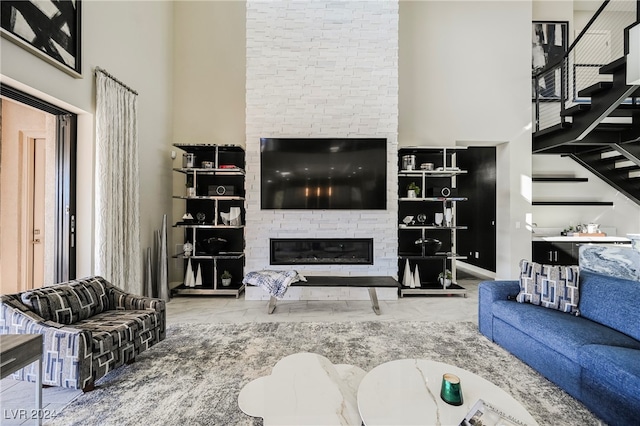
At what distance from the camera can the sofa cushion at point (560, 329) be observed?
1.98m

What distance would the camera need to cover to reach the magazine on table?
125 centimetres

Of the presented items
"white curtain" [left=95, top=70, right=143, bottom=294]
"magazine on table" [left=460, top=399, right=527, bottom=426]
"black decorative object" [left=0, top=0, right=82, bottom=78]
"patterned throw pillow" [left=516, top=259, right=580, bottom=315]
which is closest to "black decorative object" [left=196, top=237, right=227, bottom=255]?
"white curtain" [left=95, top=70, right=143, bottom=294]

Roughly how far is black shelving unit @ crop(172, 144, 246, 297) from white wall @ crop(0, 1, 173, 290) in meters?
0.44

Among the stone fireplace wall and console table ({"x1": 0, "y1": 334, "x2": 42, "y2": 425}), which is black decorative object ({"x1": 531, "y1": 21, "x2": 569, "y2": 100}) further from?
console table ({"x1": 0, "y1": 334, "x2": 42, "y2": 425})

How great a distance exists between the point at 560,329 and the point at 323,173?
316 cm

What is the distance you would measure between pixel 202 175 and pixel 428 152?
11.9 feet

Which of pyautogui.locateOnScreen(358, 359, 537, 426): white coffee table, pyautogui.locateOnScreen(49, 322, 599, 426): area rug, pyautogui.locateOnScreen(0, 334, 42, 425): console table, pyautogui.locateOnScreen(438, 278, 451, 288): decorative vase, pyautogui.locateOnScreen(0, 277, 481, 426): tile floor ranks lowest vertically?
pyautogui.locateOnScreen(0, 277, 481, 426): tile floor

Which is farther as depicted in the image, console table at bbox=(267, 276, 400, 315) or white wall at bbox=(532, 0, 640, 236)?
white wall at bbox=(532, 0, 640, 236)

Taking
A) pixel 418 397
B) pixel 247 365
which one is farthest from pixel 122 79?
pixel 418 397

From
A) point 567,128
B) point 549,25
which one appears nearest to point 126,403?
point 567,128

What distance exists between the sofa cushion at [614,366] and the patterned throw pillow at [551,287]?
72 cm

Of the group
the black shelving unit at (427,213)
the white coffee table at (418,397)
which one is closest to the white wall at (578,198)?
the black shelving unit at (427,213)

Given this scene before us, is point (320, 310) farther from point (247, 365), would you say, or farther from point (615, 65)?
point (615, 65)

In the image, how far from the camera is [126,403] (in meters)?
1.90
